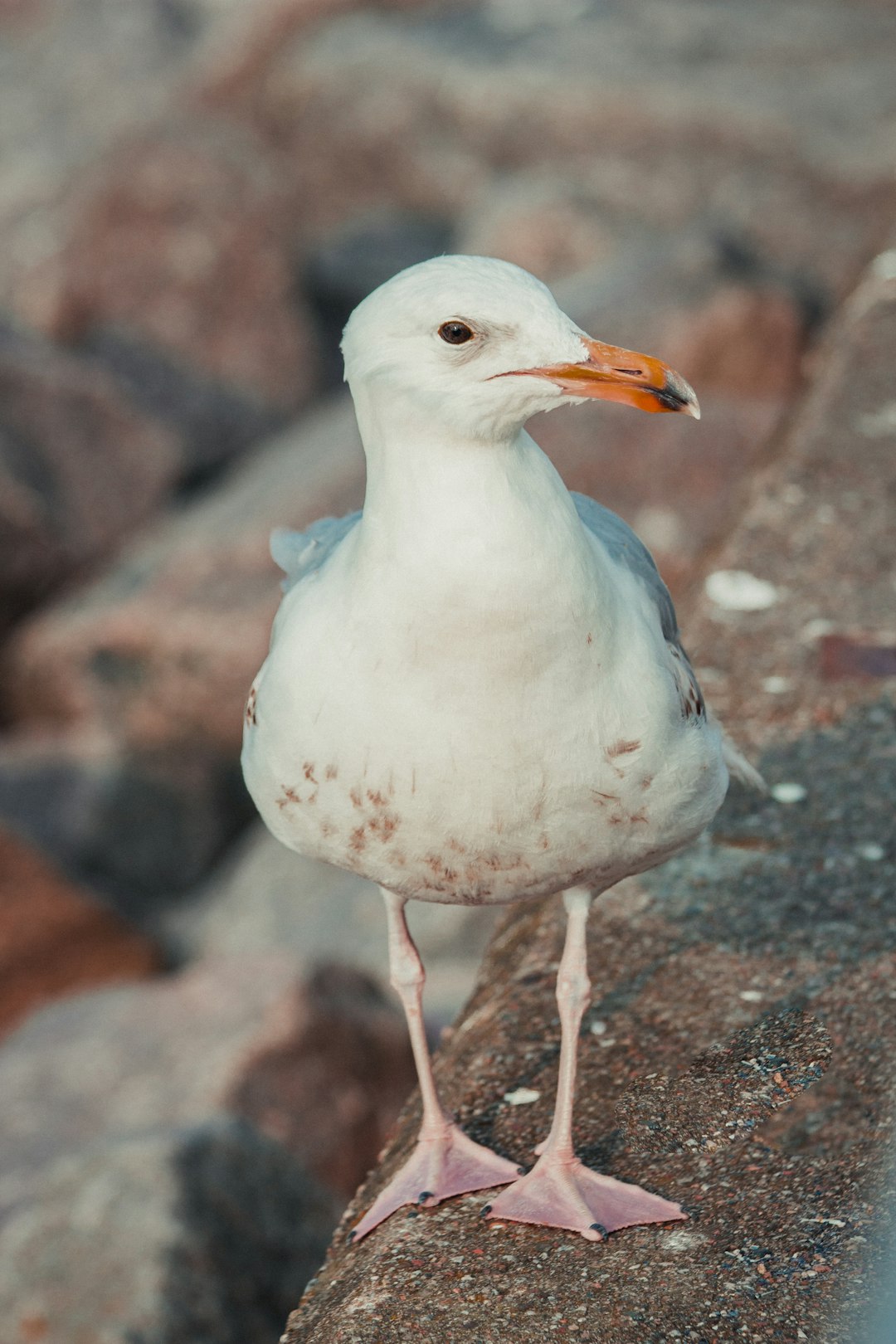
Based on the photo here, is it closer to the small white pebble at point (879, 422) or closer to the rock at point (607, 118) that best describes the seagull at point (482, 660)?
the small white pebble at point (879, 422)

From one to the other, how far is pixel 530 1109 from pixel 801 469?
9.63 feet

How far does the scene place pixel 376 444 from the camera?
2883 millimetres

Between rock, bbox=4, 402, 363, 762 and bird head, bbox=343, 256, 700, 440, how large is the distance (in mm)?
5397

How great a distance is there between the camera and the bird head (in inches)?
108

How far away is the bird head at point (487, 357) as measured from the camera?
9.00 ft

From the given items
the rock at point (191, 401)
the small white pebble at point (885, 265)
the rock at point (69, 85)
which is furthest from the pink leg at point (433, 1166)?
the rock at point (69, 85)

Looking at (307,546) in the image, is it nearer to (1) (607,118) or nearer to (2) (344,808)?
(2) (344,808)

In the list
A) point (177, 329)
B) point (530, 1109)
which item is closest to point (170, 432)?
point (177, 329)

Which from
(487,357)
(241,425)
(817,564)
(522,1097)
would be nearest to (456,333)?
(487,357)

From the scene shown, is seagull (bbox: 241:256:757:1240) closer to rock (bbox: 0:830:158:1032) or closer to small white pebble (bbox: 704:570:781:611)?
small white pebble (bbox: 704:570:781:611)

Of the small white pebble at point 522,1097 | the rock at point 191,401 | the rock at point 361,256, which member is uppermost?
the small white pebble at point 522,1097

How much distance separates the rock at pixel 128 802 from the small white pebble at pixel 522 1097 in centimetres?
522

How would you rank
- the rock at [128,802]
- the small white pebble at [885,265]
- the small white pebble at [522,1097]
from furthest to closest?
the rock at [128,802]
the small white pebble at [885,265]
the small white pebble at [522,1097]

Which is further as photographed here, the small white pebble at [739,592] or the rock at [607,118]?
the rock at [607,118]
